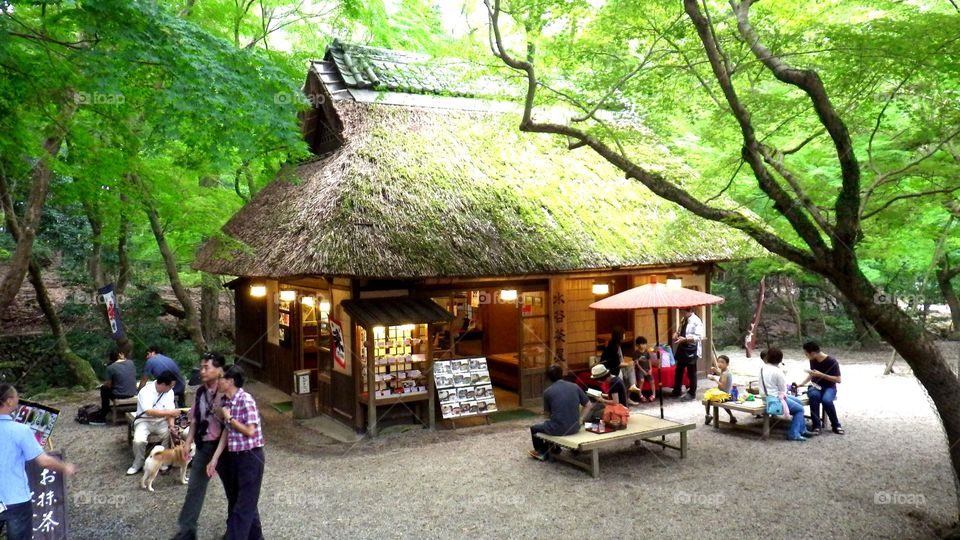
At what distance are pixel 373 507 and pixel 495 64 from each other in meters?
6.28

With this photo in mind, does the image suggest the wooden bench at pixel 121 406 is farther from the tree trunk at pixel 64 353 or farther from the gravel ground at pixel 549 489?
the tree trunk at pixel 64 353

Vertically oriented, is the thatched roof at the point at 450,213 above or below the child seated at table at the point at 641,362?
above

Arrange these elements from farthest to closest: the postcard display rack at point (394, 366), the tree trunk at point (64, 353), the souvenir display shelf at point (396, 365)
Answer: the tree trunk at point (64, 353)
the souvenir display shelf at point (396, 365)
the postcard display rack at point (394, 366)

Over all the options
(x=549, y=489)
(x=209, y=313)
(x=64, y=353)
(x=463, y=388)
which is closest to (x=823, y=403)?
(x=549, y=489)

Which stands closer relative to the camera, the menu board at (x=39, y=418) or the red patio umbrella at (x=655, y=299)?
the menu board at (x=39, y=418)

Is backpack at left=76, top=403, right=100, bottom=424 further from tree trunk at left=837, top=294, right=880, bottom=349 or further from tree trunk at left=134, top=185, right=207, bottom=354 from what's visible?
tree trunk at left=837, top=294, right=880, bottom=349

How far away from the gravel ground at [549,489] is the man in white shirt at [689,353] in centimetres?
188

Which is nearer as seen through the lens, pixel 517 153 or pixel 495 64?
pixel 495 64

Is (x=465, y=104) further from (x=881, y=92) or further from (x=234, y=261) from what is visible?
(x=881, y=92)

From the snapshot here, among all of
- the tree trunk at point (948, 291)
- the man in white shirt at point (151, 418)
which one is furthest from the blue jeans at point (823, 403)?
the tree trunk at point (948, 291)

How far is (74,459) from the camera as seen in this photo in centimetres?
868

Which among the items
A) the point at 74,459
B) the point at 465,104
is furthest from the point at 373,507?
the point at 465,104

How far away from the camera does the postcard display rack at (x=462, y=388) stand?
10047mm

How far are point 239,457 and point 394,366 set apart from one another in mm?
4696
